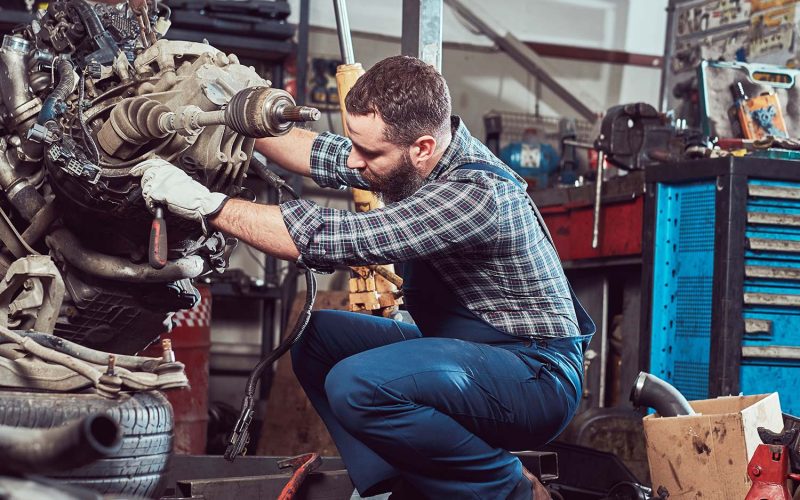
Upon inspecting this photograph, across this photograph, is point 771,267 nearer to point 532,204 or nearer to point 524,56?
point 532,204

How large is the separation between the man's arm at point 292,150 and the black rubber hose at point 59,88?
1.38 feet

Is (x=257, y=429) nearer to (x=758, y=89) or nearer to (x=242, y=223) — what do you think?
(x=758, y=89)

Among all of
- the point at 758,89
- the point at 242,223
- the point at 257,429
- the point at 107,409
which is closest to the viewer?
the point at 107,409

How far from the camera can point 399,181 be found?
6.72 feet

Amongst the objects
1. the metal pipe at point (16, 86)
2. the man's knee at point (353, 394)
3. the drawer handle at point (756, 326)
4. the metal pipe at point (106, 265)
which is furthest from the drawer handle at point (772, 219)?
the metal pipe at point (16, 86)

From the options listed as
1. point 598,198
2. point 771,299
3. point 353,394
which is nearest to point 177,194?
point 353,394

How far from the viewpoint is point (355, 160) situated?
2.05 metres

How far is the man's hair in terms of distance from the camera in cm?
197

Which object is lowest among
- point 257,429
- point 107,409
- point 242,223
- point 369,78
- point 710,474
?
point 257,429

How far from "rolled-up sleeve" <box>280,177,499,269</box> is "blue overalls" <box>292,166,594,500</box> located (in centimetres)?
20

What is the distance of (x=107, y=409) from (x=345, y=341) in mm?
647

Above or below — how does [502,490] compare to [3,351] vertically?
below

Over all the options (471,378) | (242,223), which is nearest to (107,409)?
(242,223)

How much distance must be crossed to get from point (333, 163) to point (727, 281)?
1312 millimetres
